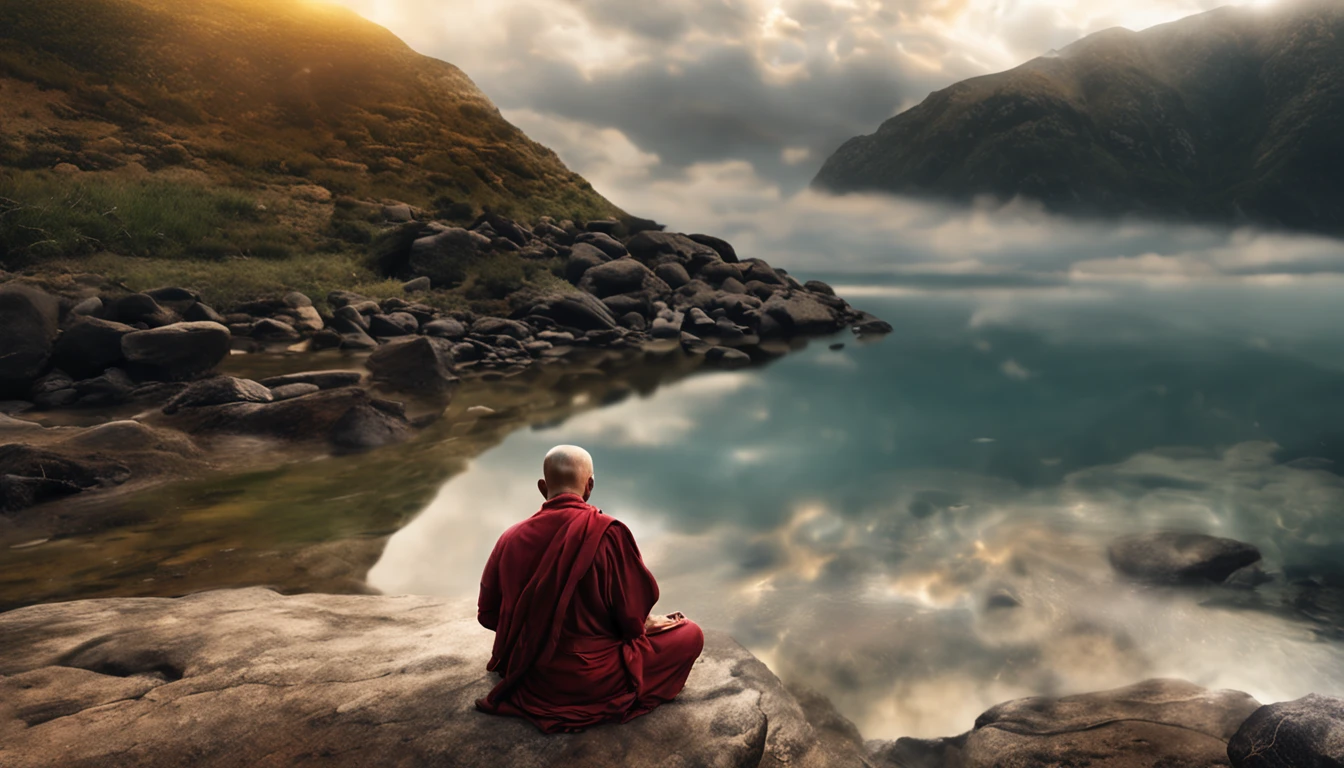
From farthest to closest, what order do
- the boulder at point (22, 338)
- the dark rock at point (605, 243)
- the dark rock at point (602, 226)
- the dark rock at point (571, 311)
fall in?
the dark rock at point (602, 226) → the dark rock at point (605, 243) → the dark rock at point (571, 311) → the boulder at point (22, 338)

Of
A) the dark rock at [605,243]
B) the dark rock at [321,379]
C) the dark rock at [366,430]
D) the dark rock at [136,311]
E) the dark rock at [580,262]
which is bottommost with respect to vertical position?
→ the dark rock at [366,430]

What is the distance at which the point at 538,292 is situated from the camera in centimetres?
3400

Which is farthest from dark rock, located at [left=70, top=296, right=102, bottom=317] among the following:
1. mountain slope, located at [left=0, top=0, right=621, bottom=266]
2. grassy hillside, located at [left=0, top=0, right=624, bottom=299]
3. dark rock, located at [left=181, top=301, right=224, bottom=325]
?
mountain slope, located at [left=0, top=0, right=621, bottom=266]

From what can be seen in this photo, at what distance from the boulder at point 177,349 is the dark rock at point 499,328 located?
11337mm

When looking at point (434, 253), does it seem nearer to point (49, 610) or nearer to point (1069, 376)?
point (49, 610)

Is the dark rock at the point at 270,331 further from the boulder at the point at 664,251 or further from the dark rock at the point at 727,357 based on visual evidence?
the boulder at the point at 664,251

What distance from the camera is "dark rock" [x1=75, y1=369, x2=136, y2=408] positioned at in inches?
611

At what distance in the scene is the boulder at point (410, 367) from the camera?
19812mm

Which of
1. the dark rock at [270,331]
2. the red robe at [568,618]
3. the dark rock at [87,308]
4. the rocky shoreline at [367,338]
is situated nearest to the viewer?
the red robe at [568,618]

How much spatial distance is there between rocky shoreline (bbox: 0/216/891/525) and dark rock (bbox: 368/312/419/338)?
6cm

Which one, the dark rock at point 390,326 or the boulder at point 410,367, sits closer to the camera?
the boulder at point 410,367

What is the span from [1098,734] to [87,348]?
21.0 metres

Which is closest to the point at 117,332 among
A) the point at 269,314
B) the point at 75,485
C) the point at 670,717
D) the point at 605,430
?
the point at 75,485

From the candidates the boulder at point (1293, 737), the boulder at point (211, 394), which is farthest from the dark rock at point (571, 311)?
the boulder at point (1293, 737)
